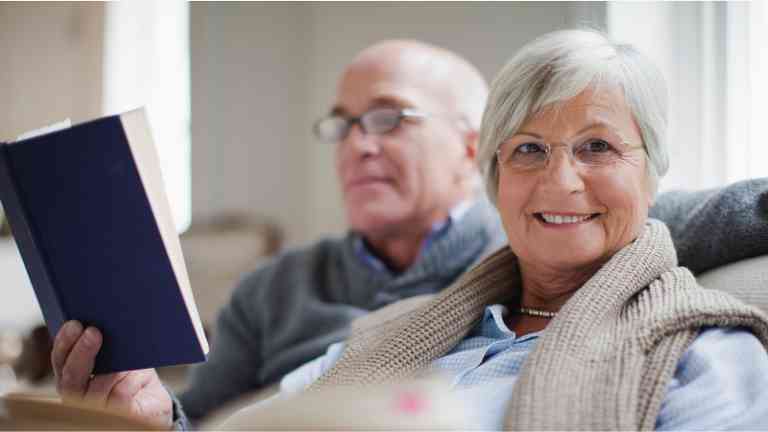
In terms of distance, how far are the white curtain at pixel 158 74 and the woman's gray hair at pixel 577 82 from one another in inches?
82.6

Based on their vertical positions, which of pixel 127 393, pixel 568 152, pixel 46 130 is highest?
pixel 46 130

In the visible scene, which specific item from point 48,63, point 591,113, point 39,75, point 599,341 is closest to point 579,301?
point 599,341

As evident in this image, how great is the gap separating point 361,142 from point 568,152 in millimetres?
Result: 906

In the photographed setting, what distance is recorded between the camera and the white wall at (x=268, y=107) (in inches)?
134

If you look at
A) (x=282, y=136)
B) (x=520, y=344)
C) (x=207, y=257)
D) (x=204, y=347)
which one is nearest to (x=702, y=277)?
(x=520, y=344)

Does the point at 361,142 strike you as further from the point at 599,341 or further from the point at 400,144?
the point at 599,341

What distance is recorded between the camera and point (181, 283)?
999 millimetres

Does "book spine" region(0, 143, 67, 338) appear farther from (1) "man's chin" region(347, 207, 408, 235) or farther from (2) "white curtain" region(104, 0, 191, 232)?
(2) "white curtain" region(104, 0, 191, 232)

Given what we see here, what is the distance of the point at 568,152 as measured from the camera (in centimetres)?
114

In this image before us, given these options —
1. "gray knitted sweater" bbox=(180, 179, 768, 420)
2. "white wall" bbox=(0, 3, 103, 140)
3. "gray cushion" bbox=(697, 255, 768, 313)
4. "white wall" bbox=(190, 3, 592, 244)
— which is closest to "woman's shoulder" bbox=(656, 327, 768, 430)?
"gray cushion" bbox=(697, 255, 768, 313)

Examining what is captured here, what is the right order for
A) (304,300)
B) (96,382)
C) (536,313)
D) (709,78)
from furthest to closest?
(304,300) < (709,78) < (536,313) < (96,382)

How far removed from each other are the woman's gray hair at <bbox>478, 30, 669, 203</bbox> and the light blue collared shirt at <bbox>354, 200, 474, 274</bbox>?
2.52ft

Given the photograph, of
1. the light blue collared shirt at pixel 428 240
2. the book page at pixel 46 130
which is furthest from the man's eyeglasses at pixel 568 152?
the light blue collared shirt at pixel 428 240

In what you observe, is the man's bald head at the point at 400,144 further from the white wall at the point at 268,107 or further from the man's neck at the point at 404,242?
the white wall at the point at 268,107
